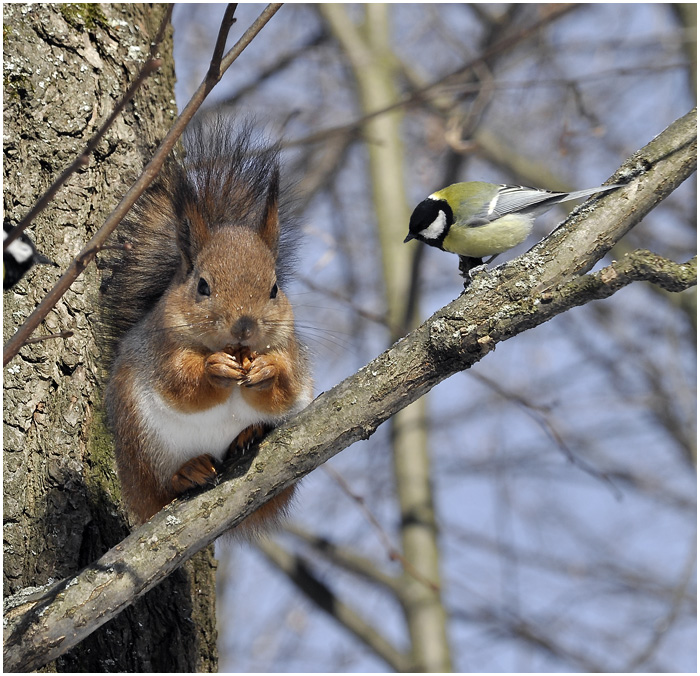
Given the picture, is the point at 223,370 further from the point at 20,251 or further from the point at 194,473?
the point at 20,251

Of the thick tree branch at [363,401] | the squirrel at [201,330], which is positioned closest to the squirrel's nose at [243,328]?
the squirrel at [201,330]

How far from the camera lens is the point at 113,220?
125cm

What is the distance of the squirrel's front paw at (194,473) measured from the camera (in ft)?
5.69

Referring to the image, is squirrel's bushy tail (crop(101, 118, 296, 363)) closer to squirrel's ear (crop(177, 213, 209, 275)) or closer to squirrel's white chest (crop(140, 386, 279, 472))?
squirrel's ear (crop(177, 213, 209, 275))

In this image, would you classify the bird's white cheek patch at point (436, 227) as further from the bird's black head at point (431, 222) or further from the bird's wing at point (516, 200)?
the bird's wing at point (516, 200)

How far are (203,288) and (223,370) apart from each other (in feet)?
0.69

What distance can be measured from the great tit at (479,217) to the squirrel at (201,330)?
446 millimetres

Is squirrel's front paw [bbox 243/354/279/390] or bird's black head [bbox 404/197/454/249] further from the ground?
bird's black head [bbox 404/197/454/249]

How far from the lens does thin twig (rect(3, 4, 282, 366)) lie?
1210 mm

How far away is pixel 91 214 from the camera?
7.32 feet

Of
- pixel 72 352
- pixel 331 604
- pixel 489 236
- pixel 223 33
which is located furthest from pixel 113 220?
pixel 331 604

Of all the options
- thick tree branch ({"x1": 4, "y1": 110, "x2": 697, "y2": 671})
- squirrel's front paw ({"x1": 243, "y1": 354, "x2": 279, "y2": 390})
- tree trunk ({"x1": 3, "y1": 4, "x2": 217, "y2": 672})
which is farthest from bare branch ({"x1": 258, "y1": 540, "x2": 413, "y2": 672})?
thick tree branch ({"x1": 4, "y1": 110, "x2": 697, "y2": 671})

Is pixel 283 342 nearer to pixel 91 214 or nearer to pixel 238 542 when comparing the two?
pixel 238 542

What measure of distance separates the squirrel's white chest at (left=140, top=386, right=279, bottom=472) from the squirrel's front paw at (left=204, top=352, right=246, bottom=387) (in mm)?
87
